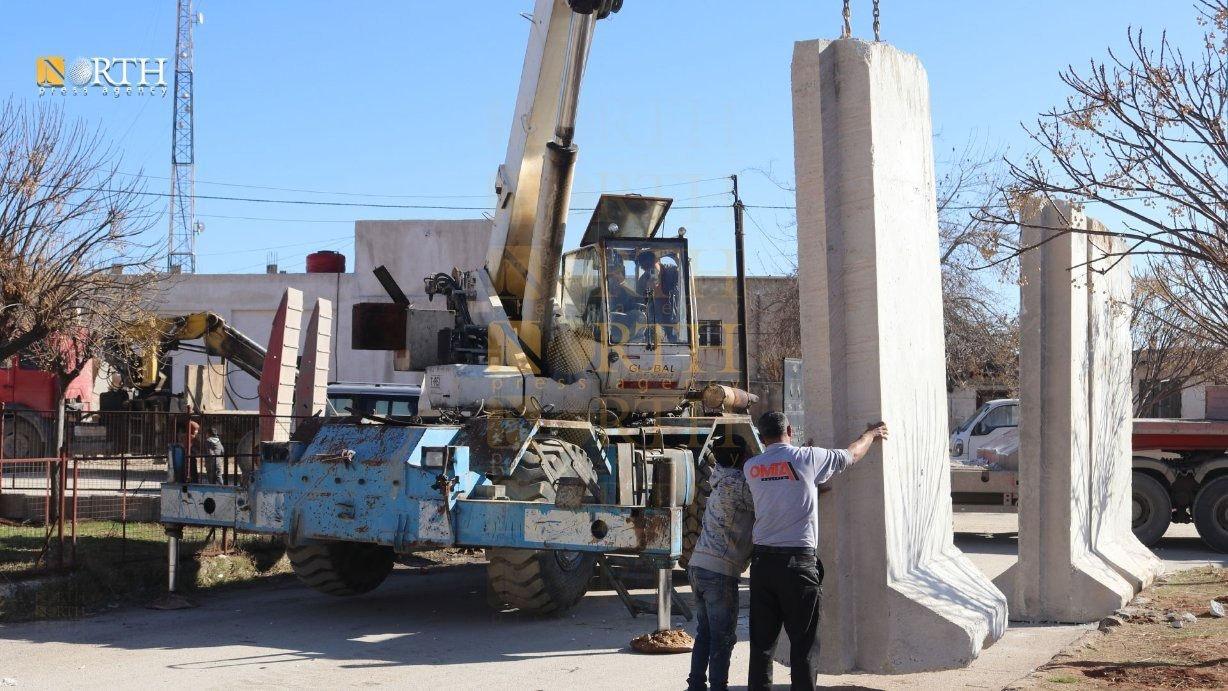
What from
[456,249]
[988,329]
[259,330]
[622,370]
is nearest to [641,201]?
[622,370]

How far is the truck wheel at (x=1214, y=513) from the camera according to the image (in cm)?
1644

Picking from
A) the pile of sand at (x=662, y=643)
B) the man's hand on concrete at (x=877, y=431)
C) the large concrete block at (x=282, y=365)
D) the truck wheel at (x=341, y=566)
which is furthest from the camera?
the large concrete block at (x=282, y=365)

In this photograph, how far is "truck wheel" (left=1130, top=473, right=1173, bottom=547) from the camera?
16.6m

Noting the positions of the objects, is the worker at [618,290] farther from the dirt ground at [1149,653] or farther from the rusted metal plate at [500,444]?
the dirt ground at [1149,653]

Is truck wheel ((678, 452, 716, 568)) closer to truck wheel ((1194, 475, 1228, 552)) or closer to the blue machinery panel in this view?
the blue machinery panel

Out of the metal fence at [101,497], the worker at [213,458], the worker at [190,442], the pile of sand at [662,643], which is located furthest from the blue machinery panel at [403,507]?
the worker at [213,458]

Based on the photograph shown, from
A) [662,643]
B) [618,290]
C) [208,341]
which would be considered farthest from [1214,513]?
[208,341]

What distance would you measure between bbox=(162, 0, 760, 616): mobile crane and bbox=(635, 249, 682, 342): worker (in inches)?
0.5

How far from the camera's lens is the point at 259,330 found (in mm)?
37719

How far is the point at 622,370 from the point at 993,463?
7.89m

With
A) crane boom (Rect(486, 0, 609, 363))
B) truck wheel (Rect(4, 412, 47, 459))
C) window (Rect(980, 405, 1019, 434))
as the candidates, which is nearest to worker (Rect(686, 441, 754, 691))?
crane boom (Rect(486, 0, 609, 363))

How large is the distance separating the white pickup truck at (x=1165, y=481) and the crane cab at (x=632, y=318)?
674 cm

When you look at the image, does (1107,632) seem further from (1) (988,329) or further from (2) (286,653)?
(1) (988,329)

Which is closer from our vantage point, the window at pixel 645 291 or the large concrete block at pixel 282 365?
the window at pixel 645 291
